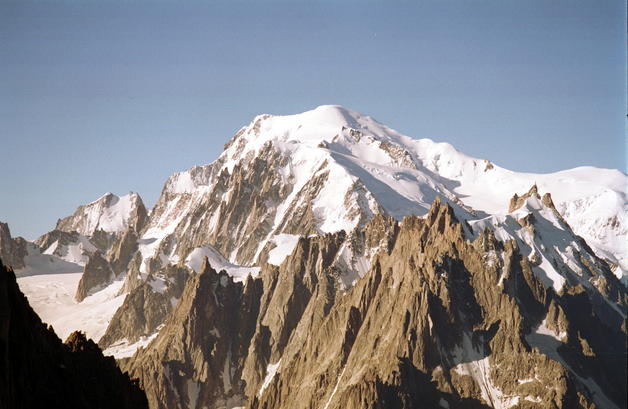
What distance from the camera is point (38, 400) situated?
9675 centimetres

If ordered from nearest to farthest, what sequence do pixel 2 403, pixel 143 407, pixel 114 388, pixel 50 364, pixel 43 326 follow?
pixel 2 403 < pixel 50 364 < pixel 43 326 < pixel 114 388 < pixel 143 407

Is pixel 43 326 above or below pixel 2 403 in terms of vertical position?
above

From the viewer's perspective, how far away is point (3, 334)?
271ft

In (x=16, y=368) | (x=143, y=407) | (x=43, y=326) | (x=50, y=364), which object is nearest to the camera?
(x=16, y=368)

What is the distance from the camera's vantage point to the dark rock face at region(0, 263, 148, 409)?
86.3 meters

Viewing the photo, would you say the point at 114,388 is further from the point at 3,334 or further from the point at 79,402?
the point at 3,334

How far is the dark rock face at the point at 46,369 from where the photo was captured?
86338mm

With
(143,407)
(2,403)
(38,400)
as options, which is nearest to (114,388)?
(143,407)

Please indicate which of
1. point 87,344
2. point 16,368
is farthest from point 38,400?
point 87,344

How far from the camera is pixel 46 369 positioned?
101938mm

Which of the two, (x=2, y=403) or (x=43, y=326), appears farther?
(x=43, y=326)

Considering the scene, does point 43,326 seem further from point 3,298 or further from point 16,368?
point 3,298

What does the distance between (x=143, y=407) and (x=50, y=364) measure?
2421 centimetres

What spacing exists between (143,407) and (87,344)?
10.4m
